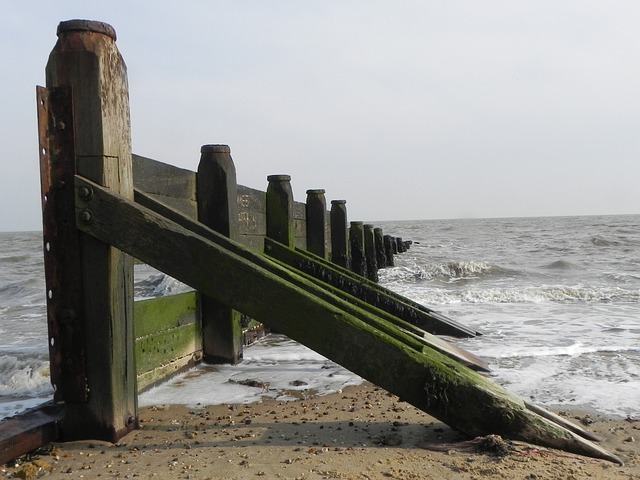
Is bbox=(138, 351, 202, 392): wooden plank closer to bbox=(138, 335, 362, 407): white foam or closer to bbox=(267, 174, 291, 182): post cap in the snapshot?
bbox=(138, 335, 362, 407): white foam

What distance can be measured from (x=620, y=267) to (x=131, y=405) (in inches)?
647

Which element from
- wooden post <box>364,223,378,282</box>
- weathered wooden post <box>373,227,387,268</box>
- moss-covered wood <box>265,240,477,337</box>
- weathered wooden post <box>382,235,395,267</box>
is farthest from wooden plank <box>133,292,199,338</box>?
weathered wooden post <box>382,235,395,267</box>

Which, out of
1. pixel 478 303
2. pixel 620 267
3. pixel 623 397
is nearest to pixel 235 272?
pixel 623 397

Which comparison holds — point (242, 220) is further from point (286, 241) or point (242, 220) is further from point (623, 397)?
point (623, 397)

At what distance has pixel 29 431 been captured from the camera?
272 centimetres

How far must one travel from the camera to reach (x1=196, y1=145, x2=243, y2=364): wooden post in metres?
4.83

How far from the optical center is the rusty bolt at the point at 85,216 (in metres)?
2.75

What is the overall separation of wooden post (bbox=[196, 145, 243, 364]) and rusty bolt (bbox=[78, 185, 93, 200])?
2.07 metres

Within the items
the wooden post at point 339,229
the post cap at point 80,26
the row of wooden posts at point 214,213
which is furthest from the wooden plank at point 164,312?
the wooden post at point 339,229

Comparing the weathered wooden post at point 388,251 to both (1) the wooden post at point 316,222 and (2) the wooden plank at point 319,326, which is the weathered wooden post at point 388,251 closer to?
(1) the wooden post at point 316,222

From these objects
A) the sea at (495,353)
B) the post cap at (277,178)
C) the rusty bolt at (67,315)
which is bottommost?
the sea at (495,353)

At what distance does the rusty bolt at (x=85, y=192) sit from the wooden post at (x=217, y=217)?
2067 mm

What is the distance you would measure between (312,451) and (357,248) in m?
9.14

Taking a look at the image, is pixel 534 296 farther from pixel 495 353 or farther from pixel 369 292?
pixel 495 353
